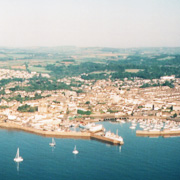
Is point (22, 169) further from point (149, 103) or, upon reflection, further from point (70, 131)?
point (149, 103)

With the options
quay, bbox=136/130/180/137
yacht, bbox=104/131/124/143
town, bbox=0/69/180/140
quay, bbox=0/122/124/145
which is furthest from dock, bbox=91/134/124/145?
quay, bbox=136/130/180/137

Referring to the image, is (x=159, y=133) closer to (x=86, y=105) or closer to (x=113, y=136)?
(x=113, y=136)

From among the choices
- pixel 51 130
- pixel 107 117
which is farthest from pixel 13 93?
pixel 51 130

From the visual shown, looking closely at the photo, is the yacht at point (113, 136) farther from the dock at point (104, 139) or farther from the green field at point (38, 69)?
the green field at point (38, 69)

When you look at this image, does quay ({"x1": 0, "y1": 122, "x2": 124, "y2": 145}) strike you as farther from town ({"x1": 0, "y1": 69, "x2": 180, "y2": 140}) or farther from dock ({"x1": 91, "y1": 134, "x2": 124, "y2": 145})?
town ({"x1": 0, "y1": 69, "x2": 180, "y2": 140})

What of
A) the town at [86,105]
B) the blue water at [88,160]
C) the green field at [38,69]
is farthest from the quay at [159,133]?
the green field at [38,69]

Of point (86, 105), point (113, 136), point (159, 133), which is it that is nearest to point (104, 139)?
point (113, 136)

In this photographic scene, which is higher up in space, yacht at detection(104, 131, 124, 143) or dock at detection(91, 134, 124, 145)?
yacht at detection(104, 131, 124, 143)

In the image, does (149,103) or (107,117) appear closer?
(107,117)
